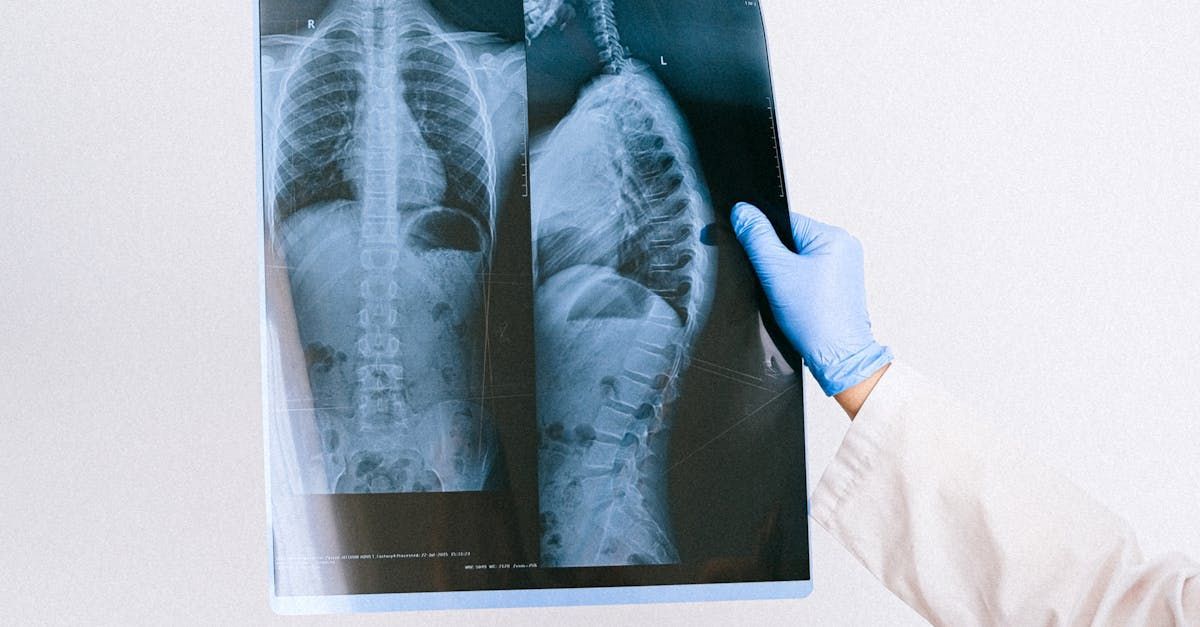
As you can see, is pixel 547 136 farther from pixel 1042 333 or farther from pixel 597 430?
pixel 1042 333

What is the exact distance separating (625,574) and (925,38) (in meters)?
0.87

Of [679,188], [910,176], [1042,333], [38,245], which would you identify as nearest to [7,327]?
[38,245]

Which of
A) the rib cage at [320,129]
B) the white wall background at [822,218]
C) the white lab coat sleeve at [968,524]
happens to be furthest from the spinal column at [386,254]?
the white lab coat sleeve at [968,524]

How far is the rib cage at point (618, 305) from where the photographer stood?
1.06 metres

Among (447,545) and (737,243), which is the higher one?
(737,243)

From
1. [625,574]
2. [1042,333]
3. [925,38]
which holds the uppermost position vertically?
[925,38]

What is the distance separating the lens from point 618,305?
1.08 metres

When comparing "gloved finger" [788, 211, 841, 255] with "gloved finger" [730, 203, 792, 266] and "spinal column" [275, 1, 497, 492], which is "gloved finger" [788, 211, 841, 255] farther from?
"spinal column" [275, 1, 497, 492]

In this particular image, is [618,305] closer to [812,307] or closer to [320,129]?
[812,307]

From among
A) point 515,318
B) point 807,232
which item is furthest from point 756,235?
point 515,318

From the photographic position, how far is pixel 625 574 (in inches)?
42.2

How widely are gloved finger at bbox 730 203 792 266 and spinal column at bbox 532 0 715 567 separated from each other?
0.04 meters

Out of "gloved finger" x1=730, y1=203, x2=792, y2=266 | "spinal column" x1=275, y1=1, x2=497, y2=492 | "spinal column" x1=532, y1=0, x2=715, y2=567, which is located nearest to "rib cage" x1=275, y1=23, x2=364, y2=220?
"spinal column" x1=275, y1=1, x2=497, y2=492

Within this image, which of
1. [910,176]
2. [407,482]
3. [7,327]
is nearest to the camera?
[407,482]
